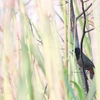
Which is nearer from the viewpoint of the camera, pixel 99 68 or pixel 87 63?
pixel 99 68

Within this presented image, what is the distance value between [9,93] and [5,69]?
0.11ft

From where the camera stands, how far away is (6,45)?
339 millimetres

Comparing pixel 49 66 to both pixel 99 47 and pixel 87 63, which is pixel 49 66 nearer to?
pixel 99 47

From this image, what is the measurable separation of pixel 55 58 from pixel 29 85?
0.07 metres

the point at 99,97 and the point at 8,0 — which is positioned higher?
the point at 8,0

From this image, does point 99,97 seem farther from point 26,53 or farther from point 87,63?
point 87,63

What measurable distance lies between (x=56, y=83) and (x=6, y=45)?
0.33ft

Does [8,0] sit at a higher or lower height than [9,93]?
higher

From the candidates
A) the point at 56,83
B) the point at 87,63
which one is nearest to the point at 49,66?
the point at 56,83

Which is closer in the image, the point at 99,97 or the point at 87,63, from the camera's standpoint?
the point at 99,97

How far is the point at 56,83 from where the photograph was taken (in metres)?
0.27

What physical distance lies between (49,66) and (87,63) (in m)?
0.27

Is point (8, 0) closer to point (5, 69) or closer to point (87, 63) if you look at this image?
point (5, 69)

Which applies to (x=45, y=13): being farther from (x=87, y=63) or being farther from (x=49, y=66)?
(x=87, y=63)
